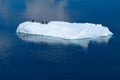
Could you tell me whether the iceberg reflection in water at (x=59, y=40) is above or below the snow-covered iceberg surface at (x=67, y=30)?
below

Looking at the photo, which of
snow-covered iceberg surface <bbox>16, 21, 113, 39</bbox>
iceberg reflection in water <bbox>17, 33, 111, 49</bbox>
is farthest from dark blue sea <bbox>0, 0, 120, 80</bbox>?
snow-covered iceberg surface <bbox>16, 21, 113, 39</bbox>

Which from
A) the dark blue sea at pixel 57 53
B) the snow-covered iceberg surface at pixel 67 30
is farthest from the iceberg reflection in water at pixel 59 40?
the snow-covered iceberg surface at pixel 67 30

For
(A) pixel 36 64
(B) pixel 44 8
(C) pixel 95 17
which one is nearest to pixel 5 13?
(B) pixel 44 8

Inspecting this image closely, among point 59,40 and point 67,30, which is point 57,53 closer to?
point 59,40

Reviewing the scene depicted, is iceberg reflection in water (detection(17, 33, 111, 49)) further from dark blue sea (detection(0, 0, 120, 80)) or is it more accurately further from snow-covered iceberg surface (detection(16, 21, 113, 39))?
snow-covered iceberg surface (detection(16, 21, 113, 39))

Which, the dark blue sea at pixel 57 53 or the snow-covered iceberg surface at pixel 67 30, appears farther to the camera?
the snow-covered iceberg surface at pixel 67 30

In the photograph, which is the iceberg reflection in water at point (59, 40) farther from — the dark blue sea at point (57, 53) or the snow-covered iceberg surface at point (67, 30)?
the snow-covered iceberg surface at point (67, 30)

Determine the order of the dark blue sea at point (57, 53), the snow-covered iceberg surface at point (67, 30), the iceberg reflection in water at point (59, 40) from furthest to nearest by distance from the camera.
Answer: the snow-covered iceberg surface at point (67, 30) → the iceberg reflection in water at point (59, 40) → the dark blue sea at point (57, 53)
